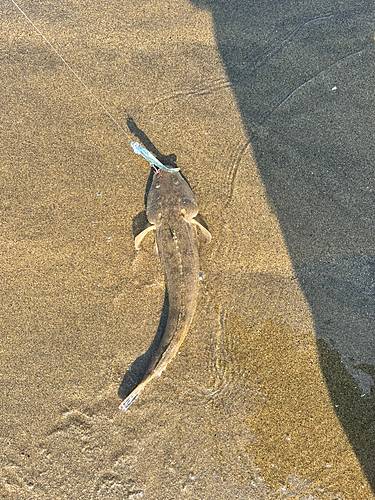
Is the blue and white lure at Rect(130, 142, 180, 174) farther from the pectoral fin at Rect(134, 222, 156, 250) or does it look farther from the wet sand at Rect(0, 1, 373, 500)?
the pectoral fin at Rect(134, 222, 156, 250)

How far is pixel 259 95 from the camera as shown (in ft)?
14.2

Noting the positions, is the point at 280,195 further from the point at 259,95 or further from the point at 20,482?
the point at 20,482

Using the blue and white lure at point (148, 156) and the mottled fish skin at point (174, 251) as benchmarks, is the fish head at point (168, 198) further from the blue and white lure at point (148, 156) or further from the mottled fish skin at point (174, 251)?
the blue and white lure at point (148, 156)

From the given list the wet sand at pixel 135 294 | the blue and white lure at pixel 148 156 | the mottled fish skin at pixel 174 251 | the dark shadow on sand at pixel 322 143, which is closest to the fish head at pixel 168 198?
the mottled fish skin at pixel 174 251

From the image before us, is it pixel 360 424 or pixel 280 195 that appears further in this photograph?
pixel 280 195

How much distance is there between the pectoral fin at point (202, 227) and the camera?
408cm

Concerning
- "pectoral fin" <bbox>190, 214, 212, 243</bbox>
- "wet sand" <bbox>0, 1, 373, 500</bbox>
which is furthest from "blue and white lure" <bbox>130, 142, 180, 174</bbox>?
"pectoral fin" <bbox>190, 214, 212, 243</bbox>

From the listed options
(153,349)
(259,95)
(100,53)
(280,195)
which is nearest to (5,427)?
(153,349)

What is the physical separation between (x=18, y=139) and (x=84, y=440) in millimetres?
4635

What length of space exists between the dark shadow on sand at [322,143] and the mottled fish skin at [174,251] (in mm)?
1357

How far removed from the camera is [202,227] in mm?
4070

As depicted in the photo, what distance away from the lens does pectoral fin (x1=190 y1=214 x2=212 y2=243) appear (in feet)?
13.4

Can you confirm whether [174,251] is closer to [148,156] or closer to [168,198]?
[168,198]

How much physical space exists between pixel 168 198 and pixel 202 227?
661 mm
